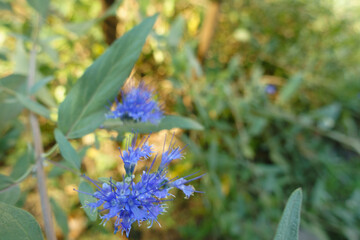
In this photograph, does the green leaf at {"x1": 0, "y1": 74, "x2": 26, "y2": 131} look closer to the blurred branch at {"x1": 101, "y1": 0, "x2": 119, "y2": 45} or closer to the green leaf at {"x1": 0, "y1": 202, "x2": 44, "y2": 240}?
the green leaf at {"x1": 0, "y1": 202, "x2": 44, "y2": 240}

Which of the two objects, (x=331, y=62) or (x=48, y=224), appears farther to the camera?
(x=331, y=62)

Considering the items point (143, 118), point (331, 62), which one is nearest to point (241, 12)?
point (331, 62)

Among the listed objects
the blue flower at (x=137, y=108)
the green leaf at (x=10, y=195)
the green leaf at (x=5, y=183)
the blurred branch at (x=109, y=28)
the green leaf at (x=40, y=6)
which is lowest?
the green leaf at (x=10, y=195)

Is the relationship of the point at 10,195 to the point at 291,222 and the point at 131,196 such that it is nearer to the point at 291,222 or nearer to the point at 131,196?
the point at 131,196

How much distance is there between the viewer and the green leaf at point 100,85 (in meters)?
0.51

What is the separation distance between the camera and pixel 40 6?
73 cm

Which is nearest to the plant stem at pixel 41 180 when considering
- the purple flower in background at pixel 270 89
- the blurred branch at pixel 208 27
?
the blurred branch at pixel 208 27

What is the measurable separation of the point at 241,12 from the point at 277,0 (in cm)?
26

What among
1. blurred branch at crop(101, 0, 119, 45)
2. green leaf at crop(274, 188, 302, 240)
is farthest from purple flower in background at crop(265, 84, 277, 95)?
green leaf at crop(274, 188, 302, 240)

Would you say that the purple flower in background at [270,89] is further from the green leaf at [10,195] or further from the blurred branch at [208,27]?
the green leaf at [10,195]

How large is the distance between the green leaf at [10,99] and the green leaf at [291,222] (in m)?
0.61

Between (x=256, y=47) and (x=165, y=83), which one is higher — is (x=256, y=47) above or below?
above

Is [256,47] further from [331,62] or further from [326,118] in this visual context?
[326,118]

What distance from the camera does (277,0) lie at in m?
1.94
